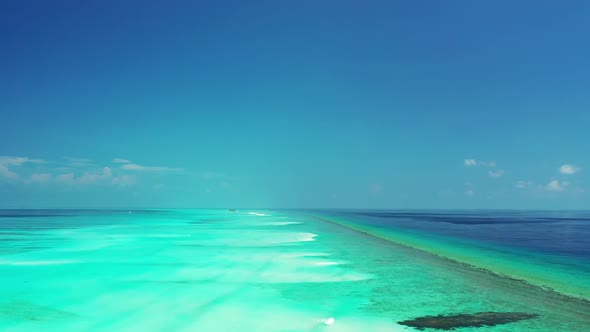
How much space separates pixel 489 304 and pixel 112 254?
17.2 meters

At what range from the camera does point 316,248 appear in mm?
24484

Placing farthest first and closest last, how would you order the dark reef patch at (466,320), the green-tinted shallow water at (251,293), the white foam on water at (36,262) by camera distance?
the white foam on water at (36,262) < the green-tinted shallow water at (251,293) < the dark reef patch at (466,320)

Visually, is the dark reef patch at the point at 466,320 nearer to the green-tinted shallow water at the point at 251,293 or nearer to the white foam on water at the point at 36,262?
the green-tinted shallow water at the point at 251,293

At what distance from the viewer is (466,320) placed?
10.0 meters

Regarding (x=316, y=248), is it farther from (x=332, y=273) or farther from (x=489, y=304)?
(x=489, y=304)

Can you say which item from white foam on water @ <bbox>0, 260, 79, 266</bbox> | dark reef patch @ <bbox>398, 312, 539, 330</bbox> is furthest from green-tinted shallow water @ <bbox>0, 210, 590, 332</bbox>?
dark reef patch @ <bbox>398, 312, 539, 330</bbox>

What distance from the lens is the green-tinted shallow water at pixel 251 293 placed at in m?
9.88

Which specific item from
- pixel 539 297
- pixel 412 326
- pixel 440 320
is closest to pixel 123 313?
pixel 412 326

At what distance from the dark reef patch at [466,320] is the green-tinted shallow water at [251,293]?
28 centimetres

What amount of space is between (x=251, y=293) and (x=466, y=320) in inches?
231

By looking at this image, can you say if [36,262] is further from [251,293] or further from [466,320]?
[466,320]

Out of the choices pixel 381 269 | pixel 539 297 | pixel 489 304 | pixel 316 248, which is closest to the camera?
pixel 489 304

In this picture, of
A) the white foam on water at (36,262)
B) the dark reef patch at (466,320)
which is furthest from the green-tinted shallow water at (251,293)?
the dark reef patch at (466,320)

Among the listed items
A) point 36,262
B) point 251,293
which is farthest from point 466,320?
point 36,262
